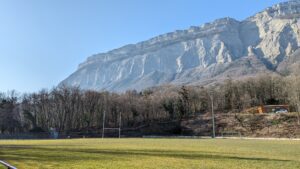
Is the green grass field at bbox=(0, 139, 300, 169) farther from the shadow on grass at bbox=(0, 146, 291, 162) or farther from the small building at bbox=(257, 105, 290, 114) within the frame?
the small building at bbox=(257, 105, 290, 114)

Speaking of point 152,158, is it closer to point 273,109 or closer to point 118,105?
point 273,109

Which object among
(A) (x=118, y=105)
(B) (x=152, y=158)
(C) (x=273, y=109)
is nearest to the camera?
(B) (x=152, y=158)

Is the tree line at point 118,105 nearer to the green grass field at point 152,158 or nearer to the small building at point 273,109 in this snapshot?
the small building at point 273,109

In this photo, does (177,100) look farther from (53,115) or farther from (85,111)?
(53,115)

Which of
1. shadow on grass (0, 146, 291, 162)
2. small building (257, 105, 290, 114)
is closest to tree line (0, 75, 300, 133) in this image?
small building (257, 105, 290, 114)

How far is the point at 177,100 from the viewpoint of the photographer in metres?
133

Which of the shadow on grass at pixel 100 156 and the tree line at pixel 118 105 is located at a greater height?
the tree line at pixel 118 105

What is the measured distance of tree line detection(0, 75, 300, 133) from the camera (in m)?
121

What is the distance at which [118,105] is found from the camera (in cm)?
12762

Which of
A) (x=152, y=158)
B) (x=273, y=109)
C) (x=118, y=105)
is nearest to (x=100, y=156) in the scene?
(x=152, y=158)

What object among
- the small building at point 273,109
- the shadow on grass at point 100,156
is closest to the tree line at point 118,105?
the small building at point 273,109

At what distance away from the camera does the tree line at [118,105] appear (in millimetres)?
121125

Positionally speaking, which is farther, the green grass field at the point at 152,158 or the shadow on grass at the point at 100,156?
the shadow on grass at the point at 100,156

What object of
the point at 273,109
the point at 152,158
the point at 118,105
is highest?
the point at 118,105
